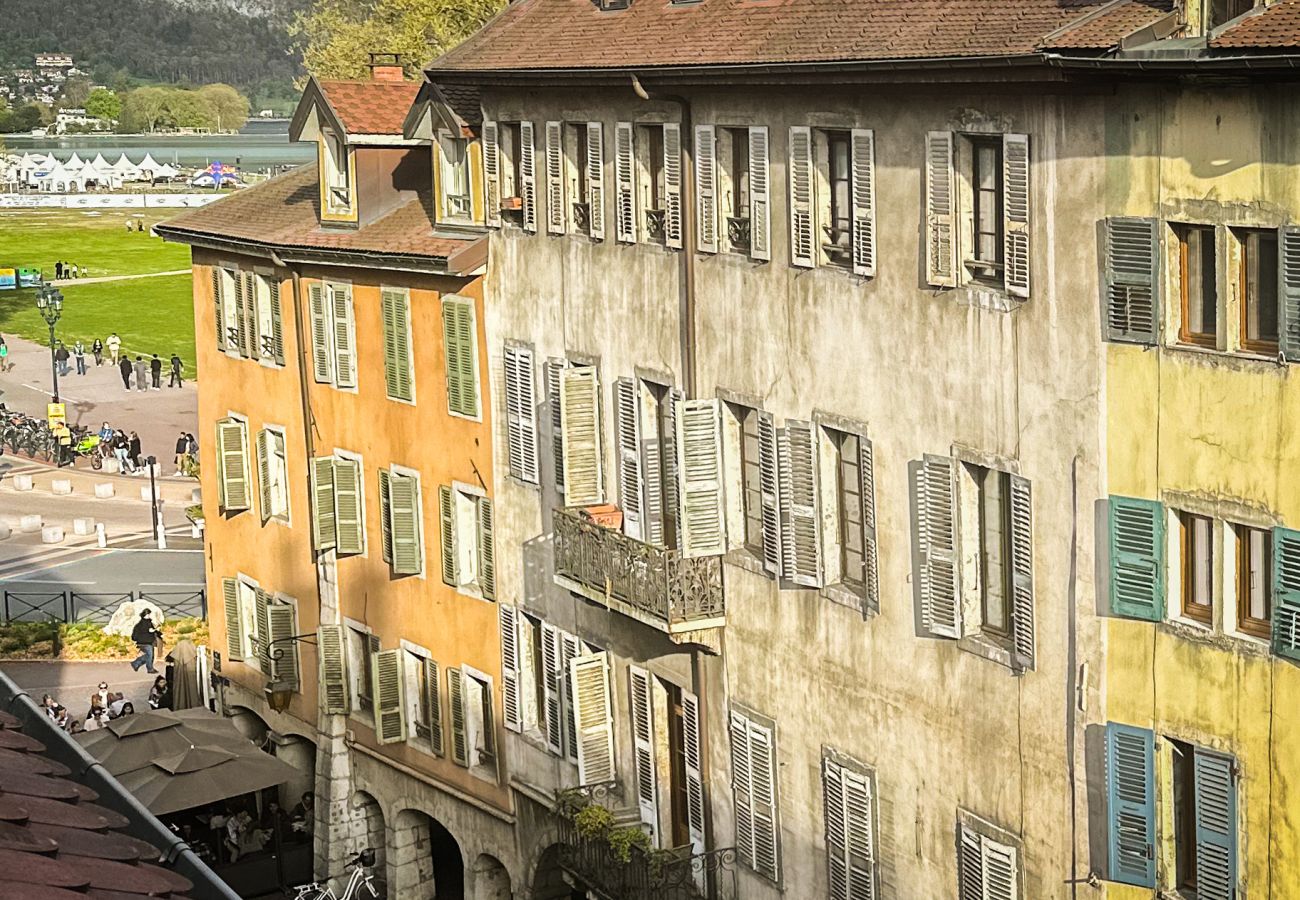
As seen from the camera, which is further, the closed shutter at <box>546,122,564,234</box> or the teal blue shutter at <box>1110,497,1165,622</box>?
the closed shutter at <box>546,122,564,234</box>

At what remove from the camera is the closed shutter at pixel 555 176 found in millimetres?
32000

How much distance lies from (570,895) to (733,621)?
31.0ft

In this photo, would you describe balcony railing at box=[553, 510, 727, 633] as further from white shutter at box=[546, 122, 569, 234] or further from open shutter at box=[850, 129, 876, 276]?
open shutter at box=[850, 129, 876, 276]

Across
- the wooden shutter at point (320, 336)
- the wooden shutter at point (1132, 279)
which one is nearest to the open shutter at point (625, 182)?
the wooden shutter at point (1132, 279)

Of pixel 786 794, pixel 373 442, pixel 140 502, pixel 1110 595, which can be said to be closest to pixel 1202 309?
pixel 1110 595

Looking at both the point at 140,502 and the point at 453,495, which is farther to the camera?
the point at 140,502

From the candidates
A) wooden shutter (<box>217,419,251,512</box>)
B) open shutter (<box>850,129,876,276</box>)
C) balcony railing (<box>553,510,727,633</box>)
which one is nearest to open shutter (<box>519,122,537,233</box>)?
balcony railing (<box>553,510,727,633</box>)

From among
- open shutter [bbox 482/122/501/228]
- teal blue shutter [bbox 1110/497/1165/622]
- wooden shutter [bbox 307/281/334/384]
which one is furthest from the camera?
wooden shutter [bbox 307/281/334/384]

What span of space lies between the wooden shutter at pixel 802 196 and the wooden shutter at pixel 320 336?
15.9m

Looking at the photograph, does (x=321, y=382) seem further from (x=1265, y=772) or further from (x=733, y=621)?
(x=1265, y=772)

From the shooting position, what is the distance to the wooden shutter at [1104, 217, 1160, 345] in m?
20.4

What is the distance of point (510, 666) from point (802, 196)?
12203 mm

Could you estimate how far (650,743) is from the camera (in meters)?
31.2

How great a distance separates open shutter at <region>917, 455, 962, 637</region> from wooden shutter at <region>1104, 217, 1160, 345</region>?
10.5 ft
